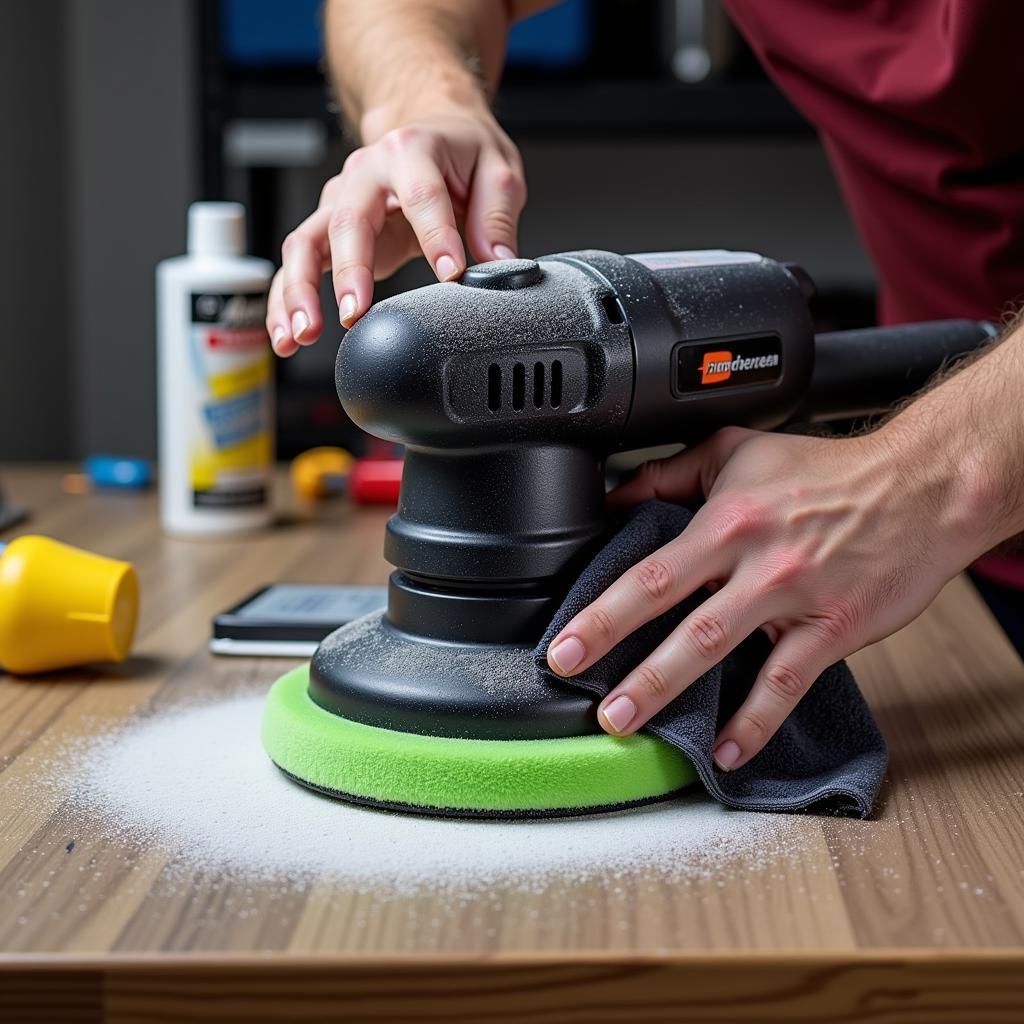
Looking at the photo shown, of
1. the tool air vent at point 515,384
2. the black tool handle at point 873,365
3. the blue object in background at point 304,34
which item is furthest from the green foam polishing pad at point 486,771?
the blue object in background at point 304,34

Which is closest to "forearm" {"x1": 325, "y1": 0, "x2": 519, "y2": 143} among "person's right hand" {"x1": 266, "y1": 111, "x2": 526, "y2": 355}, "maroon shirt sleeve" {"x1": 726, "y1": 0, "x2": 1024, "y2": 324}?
"person's right hand" {"x1": 266, "y1": 111, "x2": 526, "y2": 355}

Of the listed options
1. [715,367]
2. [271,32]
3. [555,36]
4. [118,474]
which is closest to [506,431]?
[715,367]

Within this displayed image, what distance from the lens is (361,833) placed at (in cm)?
56

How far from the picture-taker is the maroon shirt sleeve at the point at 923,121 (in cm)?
95

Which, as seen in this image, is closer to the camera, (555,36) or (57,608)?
(57,608)

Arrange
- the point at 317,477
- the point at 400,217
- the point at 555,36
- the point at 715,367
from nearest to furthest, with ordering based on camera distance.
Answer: the point at 715,367 < the point at 400,217 < the point at 317,477 < the point at 555,36

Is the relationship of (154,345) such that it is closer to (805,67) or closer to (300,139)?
(300,139)

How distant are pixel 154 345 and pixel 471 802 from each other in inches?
87.2

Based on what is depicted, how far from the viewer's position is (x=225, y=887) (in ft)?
1.65

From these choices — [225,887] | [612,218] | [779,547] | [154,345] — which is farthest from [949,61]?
[154,345]

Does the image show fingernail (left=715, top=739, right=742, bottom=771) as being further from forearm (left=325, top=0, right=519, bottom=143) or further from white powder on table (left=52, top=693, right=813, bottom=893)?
forearm (left=325, top=0, right=519, bottom=143)

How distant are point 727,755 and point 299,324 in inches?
12.6

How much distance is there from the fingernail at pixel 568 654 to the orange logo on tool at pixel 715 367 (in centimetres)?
16

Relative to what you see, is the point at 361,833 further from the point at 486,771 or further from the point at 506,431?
the point at 506,431
